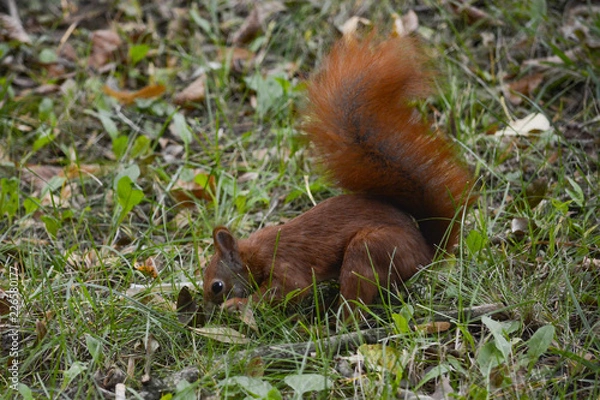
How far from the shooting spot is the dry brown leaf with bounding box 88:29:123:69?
495 cm

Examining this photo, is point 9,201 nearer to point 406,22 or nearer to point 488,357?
point 488,357

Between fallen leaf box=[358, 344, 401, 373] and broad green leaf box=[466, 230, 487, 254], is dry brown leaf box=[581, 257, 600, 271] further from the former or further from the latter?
fallen leaf box=[358, 344, 401, 373]

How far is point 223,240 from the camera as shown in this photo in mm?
2795

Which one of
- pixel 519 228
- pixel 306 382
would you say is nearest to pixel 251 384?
pixel 306 382

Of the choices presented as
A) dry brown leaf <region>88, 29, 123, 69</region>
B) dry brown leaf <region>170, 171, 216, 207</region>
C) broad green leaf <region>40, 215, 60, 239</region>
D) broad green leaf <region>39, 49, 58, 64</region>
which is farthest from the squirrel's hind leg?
broad green leaf <region>39, 49, 58, 64</region>

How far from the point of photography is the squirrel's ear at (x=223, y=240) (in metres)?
2.78

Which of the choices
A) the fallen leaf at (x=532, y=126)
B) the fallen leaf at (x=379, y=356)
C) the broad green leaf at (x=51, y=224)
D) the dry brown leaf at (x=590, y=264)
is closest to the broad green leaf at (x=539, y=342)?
the fallen leaf at (x=379, y=356)

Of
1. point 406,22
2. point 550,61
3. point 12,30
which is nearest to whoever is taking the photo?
point 550,61

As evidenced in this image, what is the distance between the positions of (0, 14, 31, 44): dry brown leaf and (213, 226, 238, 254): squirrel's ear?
2955mm

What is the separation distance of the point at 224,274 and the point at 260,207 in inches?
36.0

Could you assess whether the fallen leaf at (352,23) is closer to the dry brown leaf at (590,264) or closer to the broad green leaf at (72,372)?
the dry brown leaf at (590,264)

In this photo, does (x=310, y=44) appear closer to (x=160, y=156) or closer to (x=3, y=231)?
(x=160, y=156)

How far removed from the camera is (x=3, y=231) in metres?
3.48

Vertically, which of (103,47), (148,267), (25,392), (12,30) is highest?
(12,30)
